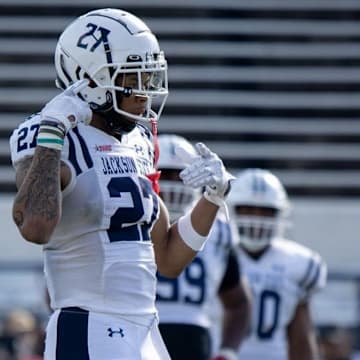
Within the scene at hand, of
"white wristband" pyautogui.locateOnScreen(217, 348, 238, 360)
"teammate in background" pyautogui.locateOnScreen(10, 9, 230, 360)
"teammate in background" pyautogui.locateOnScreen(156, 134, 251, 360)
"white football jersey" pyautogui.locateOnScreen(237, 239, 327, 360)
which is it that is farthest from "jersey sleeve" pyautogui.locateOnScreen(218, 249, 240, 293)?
"teammate in background" pyautogui.locateOnScreen(10, 9, 230, 360)

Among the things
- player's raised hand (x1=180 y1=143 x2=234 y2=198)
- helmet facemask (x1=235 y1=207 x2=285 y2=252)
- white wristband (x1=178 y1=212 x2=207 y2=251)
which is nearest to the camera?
player's raised hand (x1=180 y1=143 x2=234 y2=198)

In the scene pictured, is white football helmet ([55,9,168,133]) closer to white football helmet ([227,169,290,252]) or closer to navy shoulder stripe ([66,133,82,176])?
navy shoulder stripe ([66,133,82,176])

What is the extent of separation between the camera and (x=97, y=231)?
480 cm

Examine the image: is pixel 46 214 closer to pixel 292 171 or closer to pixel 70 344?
pixel 70 344

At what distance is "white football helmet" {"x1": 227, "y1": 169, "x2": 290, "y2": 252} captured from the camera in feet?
25.5

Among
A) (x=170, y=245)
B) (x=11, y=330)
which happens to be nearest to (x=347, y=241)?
(x=11, y=330)

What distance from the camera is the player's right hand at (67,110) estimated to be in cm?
462

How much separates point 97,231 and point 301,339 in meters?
2.96

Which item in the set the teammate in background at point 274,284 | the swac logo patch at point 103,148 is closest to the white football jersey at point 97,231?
the swac logo patch at point 103,148

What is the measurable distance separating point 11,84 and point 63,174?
9.53 meters

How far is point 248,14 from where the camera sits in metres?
14.2

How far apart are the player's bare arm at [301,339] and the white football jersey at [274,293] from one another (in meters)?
0.03

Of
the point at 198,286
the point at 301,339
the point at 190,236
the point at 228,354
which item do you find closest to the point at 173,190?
the point at 198,286

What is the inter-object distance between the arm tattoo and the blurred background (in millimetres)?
9236
